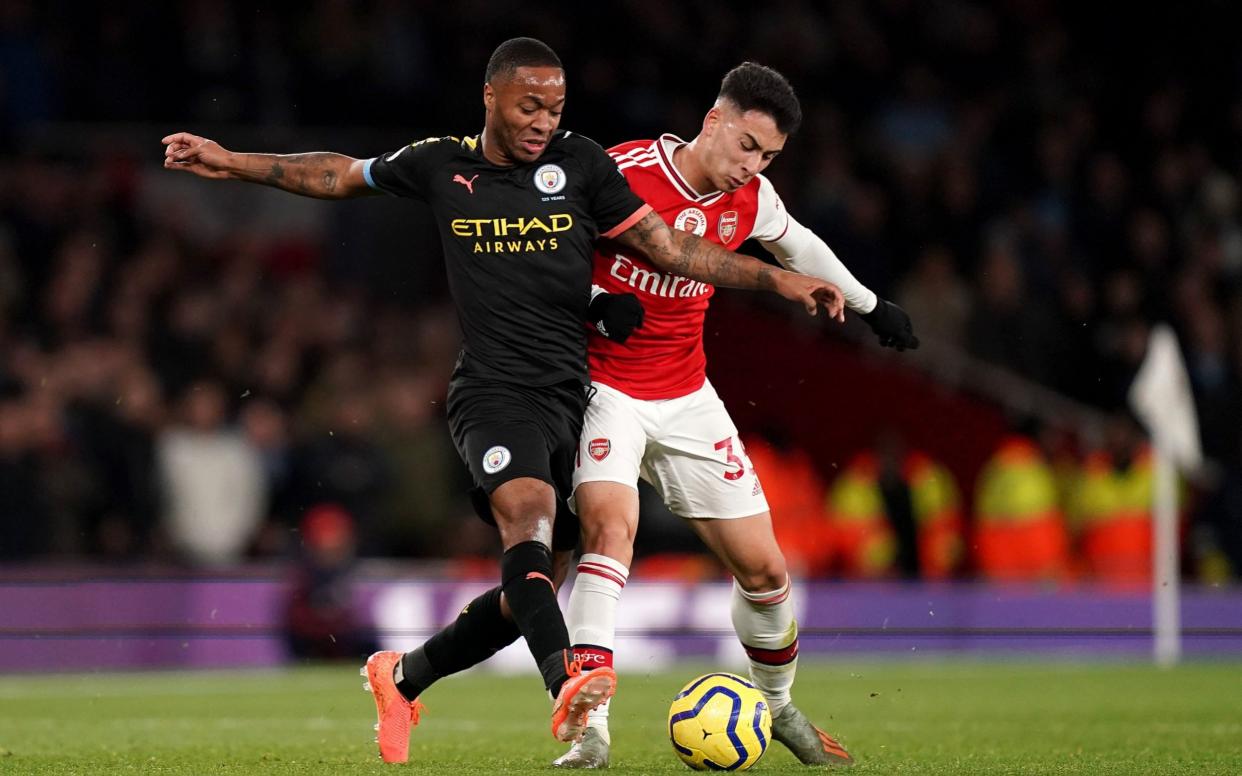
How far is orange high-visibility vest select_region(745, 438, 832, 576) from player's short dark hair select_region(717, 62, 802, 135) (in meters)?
7.91

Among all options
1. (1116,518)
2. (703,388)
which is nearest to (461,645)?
(703,388)

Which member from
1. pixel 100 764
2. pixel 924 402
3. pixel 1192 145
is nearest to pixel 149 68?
pixel 924 402

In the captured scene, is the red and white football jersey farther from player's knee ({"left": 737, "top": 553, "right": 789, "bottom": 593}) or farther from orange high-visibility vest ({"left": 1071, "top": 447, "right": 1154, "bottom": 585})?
orange high-visibility vest ({"left": 1071, "top": 447, "right": 1154, "bottom": 585})

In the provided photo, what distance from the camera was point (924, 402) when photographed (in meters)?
16.8

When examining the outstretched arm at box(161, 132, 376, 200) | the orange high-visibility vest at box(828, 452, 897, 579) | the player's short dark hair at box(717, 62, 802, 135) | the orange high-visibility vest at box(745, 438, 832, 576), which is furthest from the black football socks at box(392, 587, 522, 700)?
the orange high-visibility vest at box(828, 452, 897, 579)

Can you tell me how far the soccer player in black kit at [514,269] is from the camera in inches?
263

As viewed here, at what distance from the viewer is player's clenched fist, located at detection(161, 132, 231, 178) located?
7016 millimetres

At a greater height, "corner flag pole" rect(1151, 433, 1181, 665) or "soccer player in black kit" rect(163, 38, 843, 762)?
"soccer player in black kit" rect(163, 38, 843, 762)

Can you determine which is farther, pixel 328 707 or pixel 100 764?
pixel 328 707

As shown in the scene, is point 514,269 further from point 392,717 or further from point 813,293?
point 392,717

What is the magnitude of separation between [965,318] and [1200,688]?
5.68 metres

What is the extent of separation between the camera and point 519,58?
667 cm

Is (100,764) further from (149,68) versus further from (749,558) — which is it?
(149,68)

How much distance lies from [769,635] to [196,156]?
2.58 meters
